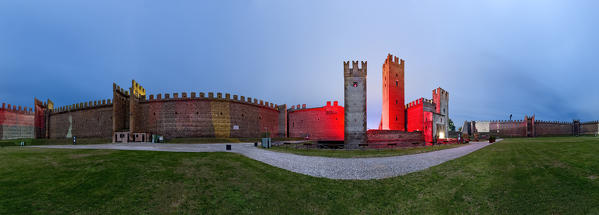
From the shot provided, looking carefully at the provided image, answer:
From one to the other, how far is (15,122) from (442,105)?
8607cm

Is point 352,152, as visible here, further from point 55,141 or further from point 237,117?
point 55,141

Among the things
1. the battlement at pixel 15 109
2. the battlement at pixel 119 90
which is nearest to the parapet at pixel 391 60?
the battlement at pixel 119 90

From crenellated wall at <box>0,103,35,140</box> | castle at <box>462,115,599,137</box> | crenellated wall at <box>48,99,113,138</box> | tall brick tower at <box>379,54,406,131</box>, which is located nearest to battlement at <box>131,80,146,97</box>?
crenellated wall at <box>48,99,113,138</box>

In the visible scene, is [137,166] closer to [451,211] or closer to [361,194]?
[361,194]

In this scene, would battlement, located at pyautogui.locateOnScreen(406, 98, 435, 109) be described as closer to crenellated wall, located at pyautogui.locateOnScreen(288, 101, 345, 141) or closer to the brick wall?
crenellated wall, located at pyautogui.locateOnScreen(288, 101, 345, 141)

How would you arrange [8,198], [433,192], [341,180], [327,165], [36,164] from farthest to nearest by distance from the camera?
[327,165] → [36,164] → [341,180] → [433,192] → [8,198]

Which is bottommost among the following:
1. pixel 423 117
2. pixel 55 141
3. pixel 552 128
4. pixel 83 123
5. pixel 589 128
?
pixel 55 141

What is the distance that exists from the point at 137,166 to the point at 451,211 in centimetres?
1464

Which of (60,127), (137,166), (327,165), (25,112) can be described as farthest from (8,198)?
(25,112)

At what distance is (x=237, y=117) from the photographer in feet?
131

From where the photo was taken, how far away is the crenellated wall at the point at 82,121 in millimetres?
37844

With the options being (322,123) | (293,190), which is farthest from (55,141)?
(293,190)

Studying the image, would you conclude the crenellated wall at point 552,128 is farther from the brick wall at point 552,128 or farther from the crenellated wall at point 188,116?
the crenellated wall at point 188,116

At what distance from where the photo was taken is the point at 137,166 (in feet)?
40.5
